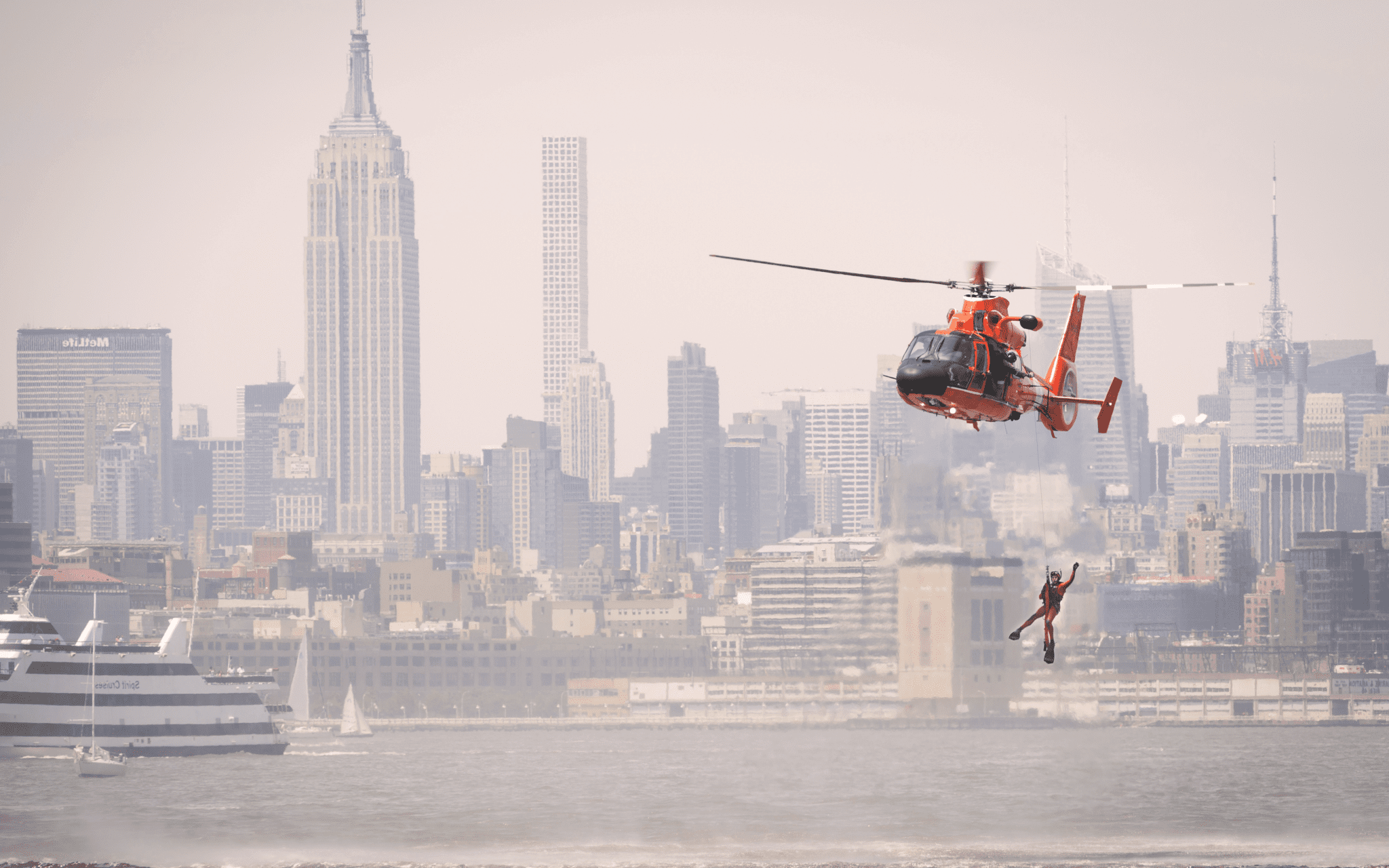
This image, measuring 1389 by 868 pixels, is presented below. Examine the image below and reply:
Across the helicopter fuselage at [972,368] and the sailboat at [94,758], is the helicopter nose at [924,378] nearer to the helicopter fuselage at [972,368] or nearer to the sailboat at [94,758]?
the helicopter fuselage at [972,368]

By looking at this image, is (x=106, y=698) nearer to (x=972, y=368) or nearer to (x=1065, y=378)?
(x=1065, y=378)

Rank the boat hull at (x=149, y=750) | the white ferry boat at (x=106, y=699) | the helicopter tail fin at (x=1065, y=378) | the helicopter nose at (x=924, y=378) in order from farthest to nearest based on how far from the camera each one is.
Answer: the white ferry boat at (x=106, y=699), the boat hull at (x=149, y=750), the helicopter tail fin at (x=1065, y=378), the helicopter nose at (x=924, y=378)

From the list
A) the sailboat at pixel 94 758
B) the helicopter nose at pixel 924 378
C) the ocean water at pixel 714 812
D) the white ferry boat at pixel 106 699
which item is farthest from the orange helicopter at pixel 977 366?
the white ferry boat at pixel 106 699

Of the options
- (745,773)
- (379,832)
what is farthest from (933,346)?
(745,773)

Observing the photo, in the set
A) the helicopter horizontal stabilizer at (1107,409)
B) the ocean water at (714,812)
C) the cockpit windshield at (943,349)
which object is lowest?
the ocean water at (714,812)

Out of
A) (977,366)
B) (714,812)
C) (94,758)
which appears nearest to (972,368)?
(977,366)

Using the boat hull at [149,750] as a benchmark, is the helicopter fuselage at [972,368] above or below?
above

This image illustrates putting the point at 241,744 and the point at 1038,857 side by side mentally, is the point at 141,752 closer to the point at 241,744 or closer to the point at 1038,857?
the point at 241,744

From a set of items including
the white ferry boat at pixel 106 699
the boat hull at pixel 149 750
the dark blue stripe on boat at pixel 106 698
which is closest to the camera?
the boat hull at pixel 149 750
